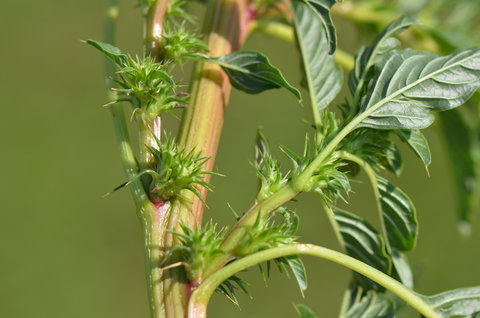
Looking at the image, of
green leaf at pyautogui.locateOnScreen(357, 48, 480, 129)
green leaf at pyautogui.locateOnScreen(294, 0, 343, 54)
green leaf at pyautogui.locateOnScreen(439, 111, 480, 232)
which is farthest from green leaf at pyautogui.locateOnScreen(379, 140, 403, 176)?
green leaf at pyautogui.locateOnScreen(439, 111, 480, 232)

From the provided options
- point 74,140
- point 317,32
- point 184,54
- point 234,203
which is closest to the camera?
point 184,54

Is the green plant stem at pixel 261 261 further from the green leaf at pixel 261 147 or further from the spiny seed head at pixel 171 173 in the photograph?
the green leaf at pixel 261 147

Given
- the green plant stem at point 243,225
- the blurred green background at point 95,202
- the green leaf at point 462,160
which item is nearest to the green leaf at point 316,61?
the green plant stem at point 243,225

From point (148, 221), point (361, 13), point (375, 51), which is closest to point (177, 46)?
point (148, 221)

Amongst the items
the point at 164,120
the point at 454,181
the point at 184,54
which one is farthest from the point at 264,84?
the point at 164,120

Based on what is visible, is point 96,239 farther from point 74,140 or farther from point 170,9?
point 170,9

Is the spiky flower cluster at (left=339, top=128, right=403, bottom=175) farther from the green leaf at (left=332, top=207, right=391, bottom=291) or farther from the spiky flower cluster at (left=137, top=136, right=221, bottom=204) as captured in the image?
the spiky flower cluster at (left=137, top=136, right=221, bottom=204)
